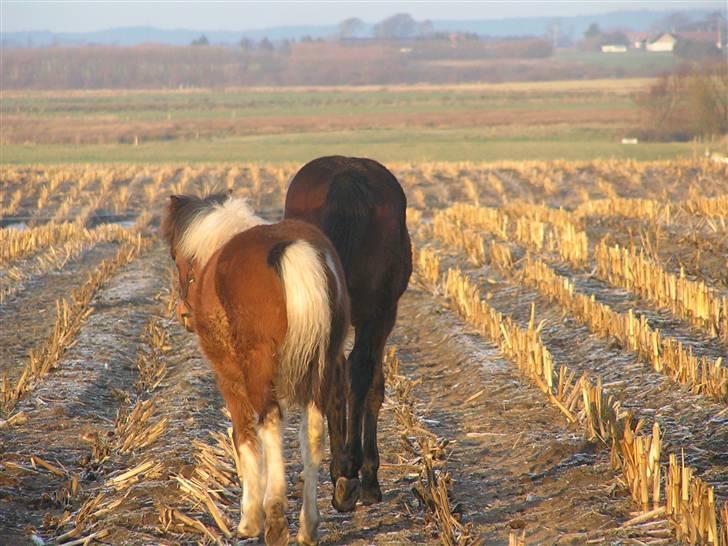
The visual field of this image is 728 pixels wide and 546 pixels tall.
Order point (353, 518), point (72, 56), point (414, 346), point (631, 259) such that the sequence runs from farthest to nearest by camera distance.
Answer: point (72, 56), point (631, 259), point (414, 346), point (353, 518)

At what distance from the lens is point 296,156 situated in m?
47.6

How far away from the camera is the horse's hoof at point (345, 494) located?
19.4ft

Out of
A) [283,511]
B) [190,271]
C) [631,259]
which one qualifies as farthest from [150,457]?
[631,259]

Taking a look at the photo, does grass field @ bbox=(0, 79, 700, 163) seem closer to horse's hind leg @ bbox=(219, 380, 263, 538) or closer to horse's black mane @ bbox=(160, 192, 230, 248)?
horse's black mane @ bbox=(160, 192, 230, 248)

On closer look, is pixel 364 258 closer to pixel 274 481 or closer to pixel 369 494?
pixel 369 494

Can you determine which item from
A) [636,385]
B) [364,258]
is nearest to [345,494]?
[364,258]

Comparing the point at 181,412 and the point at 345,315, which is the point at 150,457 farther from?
the point at 345,315

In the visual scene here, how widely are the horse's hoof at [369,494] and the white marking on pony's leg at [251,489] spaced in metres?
0.85

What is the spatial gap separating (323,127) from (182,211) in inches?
2430

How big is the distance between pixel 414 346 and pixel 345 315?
6.17 metres

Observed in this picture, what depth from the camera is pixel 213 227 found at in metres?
6.01

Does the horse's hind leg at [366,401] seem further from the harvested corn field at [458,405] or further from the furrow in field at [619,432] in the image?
the furrow in field at [619,432]

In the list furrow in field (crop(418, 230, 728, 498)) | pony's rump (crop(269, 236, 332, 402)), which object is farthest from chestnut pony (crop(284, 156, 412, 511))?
furrow in field (crop(418, 230, 728, 498))

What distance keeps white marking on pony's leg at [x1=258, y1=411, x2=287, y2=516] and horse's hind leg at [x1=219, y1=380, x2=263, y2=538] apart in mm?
119
